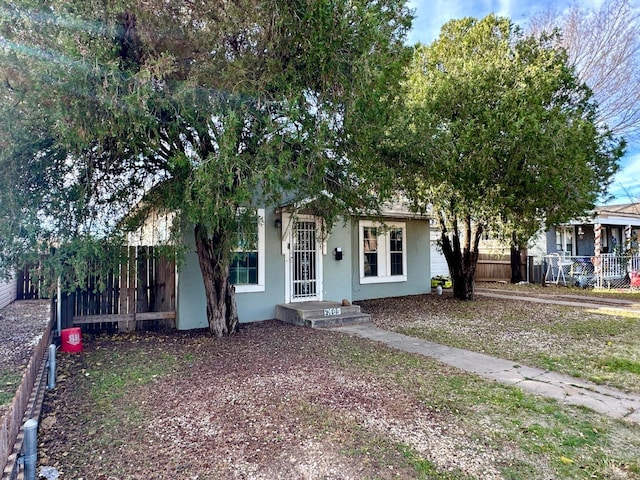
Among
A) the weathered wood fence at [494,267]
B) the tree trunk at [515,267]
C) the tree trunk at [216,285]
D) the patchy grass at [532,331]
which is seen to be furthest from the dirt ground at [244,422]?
the weathered wood fence at [494,267]

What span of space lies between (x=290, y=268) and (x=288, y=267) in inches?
2.9

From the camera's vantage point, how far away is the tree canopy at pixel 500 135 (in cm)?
814

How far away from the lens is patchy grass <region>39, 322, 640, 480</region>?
295cm

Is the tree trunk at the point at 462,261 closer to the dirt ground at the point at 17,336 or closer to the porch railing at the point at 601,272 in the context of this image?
the porch railing at the point at 601,272

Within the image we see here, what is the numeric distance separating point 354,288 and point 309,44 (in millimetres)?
8271

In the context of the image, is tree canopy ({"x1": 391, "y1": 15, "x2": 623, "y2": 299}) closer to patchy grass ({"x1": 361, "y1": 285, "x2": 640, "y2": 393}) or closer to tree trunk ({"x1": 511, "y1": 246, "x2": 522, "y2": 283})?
patchy grass ({"x1": 361, "y1": 285, "x2": 640, "y2": 393})

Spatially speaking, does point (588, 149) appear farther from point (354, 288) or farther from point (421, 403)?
point (421, 403)

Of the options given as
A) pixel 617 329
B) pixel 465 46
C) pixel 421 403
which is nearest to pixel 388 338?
pixel 421 403

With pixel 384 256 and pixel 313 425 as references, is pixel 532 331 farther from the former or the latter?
pixel 313 425

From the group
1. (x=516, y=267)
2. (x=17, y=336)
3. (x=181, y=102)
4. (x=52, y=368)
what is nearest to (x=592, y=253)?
(x=516, y=267)

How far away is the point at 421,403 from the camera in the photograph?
4121 millimetres

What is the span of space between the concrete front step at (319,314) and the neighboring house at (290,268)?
15.8 inches

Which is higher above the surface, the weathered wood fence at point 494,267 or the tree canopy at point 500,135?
the tree canopy at point 500,135

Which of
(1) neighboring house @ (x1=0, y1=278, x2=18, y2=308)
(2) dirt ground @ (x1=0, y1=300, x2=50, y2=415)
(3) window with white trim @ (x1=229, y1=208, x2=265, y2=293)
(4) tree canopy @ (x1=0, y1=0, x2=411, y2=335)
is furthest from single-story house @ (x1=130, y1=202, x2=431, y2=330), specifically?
(1) neighboring house @ (x1=0, y1=278, x2=18, y2=308)
